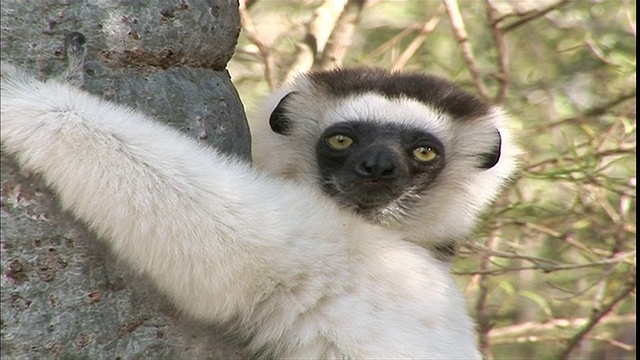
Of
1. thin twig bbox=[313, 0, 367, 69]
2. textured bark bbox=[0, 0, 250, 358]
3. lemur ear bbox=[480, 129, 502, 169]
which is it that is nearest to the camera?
textured bark bbox=[0, 0, 250, 358]

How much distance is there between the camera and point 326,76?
412 cm

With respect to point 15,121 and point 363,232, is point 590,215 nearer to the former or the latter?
point 363,232

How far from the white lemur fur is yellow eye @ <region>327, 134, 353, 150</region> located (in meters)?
0.26

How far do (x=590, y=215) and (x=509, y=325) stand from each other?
1452mm

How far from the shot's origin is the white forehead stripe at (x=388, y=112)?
152 inches

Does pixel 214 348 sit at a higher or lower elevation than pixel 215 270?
lower

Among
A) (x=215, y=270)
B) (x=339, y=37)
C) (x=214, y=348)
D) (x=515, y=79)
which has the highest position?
(x=215, y=270)

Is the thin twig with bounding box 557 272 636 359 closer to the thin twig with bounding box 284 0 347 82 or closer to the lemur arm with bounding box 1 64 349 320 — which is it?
the thin twig with bounding box 284 0 347 82

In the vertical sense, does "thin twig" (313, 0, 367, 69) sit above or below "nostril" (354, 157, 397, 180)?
below

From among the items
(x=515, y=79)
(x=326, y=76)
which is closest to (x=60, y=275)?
(x=326, y=76)

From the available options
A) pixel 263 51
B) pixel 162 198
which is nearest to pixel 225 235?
pixel 162 198

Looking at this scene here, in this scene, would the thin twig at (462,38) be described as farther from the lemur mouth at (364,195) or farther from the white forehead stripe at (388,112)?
the lemur mouth at (364,195)

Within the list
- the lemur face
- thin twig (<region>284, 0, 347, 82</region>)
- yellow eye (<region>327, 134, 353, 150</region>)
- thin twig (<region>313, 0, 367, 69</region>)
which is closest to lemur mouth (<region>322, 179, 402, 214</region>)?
the lemur face

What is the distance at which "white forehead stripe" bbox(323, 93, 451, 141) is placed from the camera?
3.87m
